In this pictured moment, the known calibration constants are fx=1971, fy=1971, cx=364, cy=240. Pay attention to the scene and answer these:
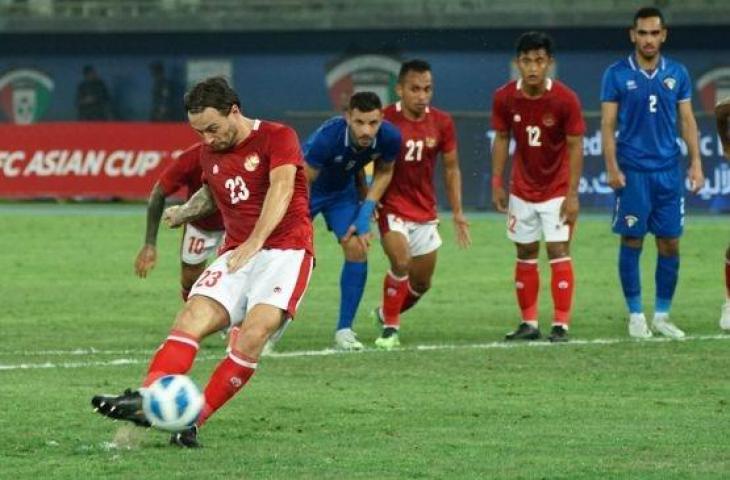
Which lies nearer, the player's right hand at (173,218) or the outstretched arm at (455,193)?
the player's right hand at (173,218)

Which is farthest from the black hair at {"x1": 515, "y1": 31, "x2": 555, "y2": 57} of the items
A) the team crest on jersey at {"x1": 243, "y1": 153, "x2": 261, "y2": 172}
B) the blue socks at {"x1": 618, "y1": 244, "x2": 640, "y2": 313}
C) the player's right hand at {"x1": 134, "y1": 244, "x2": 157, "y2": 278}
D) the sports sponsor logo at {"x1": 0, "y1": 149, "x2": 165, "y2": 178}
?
the sports sponsor logo at {"x1": 0, "y1": 149, "x2": 165, "y2": 178}

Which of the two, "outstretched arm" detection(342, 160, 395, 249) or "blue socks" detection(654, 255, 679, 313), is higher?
"outstretched arm" detection(342, 160, 395, 249)

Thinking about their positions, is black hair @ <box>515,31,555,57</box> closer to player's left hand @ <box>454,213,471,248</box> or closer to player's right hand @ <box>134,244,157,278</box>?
player's left hand @ <box>454,213,471,248</box>

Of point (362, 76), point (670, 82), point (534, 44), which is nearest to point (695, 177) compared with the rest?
point (670, 82)

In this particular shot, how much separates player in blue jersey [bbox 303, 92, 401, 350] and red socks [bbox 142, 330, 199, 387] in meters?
4.66

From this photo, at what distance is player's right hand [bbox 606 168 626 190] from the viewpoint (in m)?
13.9

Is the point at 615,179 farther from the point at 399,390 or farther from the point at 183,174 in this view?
the point at 399,390

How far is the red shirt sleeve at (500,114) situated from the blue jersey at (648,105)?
717 mm

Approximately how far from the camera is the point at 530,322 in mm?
14125

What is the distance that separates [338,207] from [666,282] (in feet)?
8.09

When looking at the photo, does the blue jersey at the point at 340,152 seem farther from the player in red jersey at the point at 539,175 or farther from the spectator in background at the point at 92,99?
the spectator in background at the point at 92,99

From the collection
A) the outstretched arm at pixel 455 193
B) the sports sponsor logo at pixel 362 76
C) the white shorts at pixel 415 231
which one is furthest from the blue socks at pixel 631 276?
the sports sponsor logo at pixel 362 76

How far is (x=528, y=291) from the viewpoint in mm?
14180

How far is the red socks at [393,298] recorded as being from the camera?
13.9 metres
